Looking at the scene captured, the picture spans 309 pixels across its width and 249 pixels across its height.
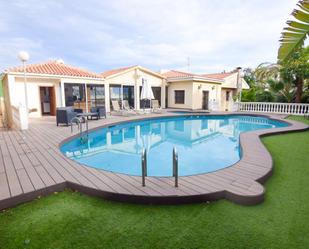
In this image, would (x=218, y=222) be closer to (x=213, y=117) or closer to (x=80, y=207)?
(x=80, y=207)

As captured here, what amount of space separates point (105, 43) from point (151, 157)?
15.8 metres

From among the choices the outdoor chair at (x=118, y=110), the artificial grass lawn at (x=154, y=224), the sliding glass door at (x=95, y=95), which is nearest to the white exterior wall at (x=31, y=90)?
the sliding glass door at (x=95, y=95)

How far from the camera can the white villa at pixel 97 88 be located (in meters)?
12.0

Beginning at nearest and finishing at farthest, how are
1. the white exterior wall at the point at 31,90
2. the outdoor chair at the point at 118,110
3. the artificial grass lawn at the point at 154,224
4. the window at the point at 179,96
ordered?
the artificial grass lawn at the point at 154,224
the white exterior wall at the point at 31,90
the outdoor chair at the point at 118,110
the window at the point at 179,96

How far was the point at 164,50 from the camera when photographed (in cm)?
2445

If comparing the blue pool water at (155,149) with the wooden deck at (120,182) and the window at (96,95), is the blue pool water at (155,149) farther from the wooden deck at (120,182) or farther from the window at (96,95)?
the window at (96,95)

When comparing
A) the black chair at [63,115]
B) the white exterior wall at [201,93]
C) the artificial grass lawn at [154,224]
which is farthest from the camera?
the white exterior wall at [201,93]

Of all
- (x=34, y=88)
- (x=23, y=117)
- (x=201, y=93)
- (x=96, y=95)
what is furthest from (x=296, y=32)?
(x=201, y=93)

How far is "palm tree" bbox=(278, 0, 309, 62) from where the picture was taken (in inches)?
91.6

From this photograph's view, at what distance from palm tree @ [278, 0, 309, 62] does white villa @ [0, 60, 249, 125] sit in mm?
10803

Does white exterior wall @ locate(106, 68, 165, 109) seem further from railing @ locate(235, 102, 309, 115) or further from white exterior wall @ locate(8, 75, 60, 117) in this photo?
railing @ locate(235, 102, 309, 115)

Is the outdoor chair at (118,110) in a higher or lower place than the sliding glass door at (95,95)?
lower

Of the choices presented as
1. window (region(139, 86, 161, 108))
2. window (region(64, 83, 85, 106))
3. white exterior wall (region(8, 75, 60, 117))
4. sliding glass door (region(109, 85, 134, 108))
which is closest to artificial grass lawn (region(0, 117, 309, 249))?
white exterior wall (region(8, 75, 60, 117))

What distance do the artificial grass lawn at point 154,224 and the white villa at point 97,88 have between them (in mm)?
8646
